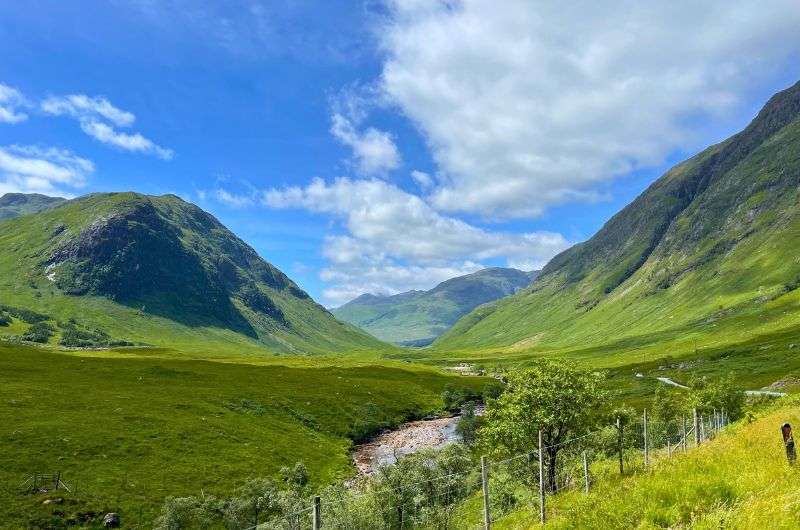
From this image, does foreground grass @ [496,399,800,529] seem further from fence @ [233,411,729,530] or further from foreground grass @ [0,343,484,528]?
foreground grass @ [0,343,484,528]

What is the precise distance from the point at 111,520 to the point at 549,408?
61833mm

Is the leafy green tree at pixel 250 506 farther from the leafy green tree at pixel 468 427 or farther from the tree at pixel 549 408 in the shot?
the leafy green tree at pixel 468 427

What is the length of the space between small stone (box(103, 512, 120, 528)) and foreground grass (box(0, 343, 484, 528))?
54.4 inches

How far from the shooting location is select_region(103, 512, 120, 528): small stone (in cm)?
6831

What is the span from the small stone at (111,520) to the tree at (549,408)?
5539cm

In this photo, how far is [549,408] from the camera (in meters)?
42.6

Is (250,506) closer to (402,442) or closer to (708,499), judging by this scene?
(402,442)

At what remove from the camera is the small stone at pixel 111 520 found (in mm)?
68312

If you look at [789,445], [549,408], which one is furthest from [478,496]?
[789,445]

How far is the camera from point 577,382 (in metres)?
43.9

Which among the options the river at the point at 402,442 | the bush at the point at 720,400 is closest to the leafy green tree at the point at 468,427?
the river at the point at 402,442

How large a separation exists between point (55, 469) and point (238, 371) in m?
105

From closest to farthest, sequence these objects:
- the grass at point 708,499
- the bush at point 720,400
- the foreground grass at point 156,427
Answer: the grass at point 708,499
the bush at point 720,400
the foreground grass at point 156,427

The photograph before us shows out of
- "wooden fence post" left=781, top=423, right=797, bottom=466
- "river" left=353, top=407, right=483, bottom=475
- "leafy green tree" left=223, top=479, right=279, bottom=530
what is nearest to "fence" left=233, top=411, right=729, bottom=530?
"leafy green tree" left=223, top=479, right=279, bottom=530
